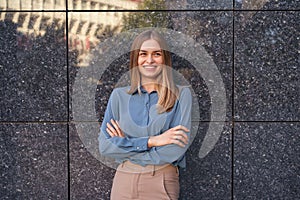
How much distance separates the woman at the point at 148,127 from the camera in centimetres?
313

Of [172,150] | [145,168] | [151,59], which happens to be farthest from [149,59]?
[145,168]

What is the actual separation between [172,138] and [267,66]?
4.71ft

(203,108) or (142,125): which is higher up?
(203,108)

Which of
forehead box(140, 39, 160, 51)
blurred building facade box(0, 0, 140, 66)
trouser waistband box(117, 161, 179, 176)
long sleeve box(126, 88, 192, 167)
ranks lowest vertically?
trouser waistband box(117, 161, 179, 176)

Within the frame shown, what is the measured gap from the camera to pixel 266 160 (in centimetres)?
398

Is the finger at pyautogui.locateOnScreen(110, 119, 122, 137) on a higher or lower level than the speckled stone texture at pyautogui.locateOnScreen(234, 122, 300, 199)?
higher

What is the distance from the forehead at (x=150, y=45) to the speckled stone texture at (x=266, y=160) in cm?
127

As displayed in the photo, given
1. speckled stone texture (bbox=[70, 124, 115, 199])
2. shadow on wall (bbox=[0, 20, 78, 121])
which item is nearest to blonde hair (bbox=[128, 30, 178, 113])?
shadow on wall (bbox=[0, 20, 78, 121])

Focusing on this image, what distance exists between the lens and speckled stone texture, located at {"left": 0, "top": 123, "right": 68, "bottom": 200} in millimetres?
4023

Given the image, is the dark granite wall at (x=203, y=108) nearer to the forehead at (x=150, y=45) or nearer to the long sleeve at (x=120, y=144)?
the forehead at (x=150, y=45)

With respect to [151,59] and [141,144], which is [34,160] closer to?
[141,144]

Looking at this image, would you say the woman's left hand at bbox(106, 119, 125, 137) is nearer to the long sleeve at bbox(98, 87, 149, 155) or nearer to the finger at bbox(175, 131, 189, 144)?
the long sleeve at bbox(98, 87, 149, 155)

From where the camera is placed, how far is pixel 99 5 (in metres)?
3.96

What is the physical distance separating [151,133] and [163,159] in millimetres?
244
